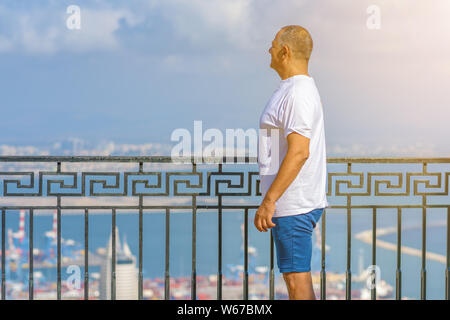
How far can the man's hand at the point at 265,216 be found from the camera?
212 cm

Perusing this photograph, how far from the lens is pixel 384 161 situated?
3227 mm

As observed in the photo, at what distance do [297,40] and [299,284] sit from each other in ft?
3.47

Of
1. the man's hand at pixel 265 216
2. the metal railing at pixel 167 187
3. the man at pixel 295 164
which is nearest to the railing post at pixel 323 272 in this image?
the metal railing at pixel 167 187

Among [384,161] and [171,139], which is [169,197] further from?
[384,161]

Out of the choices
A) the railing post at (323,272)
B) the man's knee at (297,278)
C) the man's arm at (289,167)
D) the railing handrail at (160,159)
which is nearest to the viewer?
the man's arm at (289,167)

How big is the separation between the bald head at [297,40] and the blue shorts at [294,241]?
698mm

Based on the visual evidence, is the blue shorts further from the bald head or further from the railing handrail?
the railing handrail

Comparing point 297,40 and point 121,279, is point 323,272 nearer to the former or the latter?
point 121,279

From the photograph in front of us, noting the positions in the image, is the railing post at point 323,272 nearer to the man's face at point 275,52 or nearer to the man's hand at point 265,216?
the man's hand at point 265,216

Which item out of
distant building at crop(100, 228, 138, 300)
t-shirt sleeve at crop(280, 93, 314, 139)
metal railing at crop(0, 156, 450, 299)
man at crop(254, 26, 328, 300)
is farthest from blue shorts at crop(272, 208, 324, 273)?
distant building at crop(100, 228, 138, 300)

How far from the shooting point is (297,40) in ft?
7.16

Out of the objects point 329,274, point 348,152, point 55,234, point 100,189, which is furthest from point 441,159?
point 55,234

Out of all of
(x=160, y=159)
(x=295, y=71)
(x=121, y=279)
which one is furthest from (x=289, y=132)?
(x=121, y=279)

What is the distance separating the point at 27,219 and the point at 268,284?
163 cm
